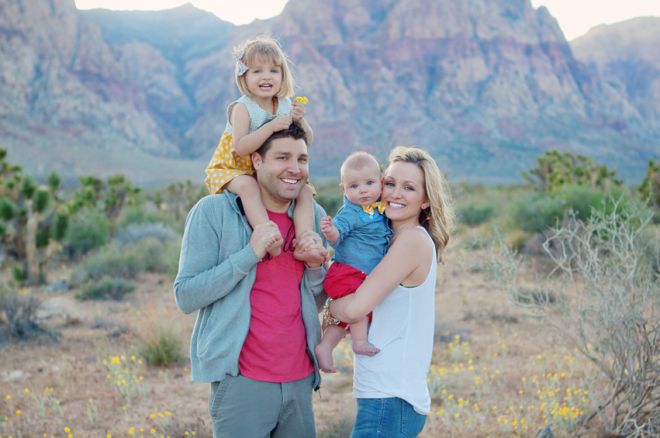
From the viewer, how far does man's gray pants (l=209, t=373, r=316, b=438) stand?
3.18 m

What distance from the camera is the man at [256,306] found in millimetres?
3172

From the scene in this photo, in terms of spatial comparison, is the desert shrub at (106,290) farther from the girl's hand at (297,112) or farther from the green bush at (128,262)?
the girl's hand at (297,112)

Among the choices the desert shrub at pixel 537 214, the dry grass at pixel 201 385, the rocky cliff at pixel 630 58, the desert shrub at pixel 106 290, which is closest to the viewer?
the dry grass at pixel 201 385

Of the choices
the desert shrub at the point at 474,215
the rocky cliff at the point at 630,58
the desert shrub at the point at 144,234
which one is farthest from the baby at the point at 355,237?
the rocky cliff at the point at 630,58

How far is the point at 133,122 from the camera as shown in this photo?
87688 mm

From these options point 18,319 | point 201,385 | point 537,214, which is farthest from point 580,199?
point 18,319

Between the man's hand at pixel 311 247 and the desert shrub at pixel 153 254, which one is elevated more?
the man's hand at pixel 311 247

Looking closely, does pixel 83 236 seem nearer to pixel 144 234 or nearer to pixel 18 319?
pixel 144 234

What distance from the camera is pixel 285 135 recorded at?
346 centimetres

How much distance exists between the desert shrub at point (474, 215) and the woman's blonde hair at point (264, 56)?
20712 millimetres

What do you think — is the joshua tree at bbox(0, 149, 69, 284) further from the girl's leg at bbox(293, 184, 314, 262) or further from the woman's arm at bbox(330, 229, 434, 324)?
the woman's arm at bbox(330, 229, 434, 324)

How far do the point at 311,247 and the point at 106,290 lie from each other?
431 inches

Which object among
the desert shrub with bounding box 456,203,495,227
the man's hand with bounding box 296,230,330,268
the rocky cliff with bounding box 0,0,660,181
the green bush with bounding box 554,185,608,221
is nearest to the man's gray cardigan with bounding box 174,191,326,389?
the man's hand with bounding box 296,230,330,268

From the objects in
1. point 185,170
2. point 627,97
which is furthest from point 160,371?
point 627,97
